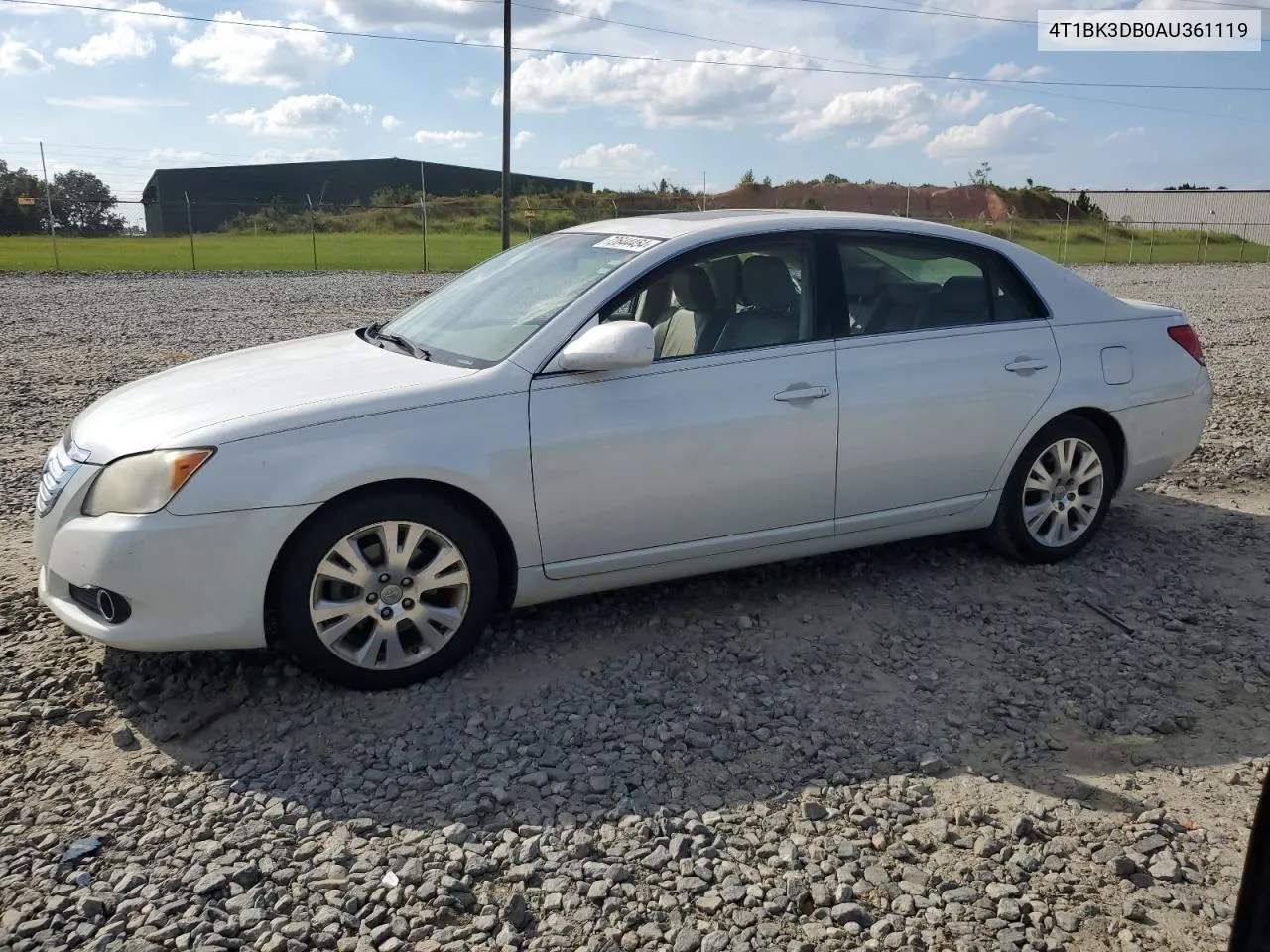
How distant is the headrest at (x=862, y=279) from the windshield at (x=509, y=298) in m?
0.88

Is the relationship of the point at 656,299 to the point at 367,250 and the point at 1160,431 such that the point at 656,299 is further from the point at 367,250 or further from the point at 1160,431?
the point at 367,250

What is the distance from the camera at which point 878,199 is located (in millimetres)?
48125

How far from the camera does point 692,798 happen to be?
10.6 feet

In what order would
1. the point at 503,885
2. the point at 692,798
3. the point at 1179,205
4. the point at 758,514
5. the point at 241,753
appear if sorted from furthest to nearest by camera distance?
the point at 1179,205
the point at 758,514
the point at 241,753
the point at 692,798
the point at 503,885

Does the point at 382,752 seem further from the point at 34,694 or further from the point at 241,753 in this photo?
the point at 34,694

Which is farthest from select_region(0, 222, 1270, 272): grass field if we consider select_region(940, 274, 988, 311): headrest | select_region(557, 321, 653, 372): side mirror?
select_region(557, 321, 653, 372): side mirror

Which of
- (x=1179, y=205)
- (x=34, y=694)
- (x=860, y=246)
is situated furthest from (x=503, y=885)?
(x=1179, y=205)

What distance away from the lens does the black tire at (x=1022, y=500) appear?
4977 millimetres

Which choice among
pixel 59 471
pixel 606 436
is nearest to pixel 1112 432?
pixel 606 436

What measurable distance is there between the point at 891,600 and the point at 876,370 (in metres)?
1.02

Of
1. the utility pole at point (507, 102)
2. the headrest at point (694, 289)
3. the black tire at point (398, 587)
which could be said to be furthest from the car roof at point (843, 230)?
the utility pole at point (507, 102)

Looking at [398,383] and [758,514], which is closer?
[398,383]

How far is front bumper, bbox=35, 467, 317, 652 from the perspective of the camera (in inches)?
137

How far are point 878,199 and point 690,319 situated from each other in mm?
46536
